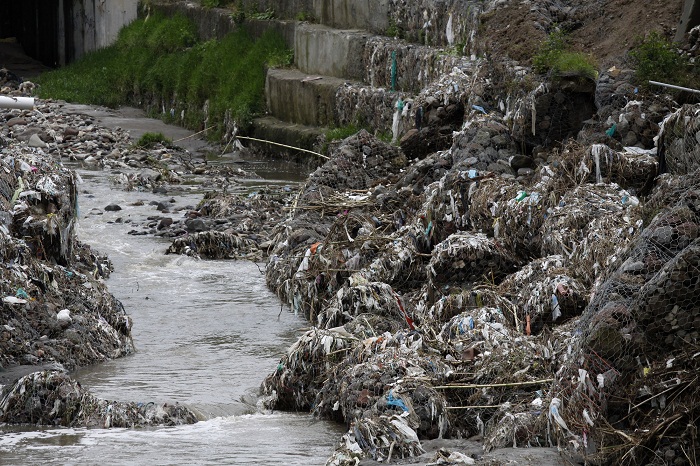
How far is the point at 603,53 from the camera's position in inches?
384

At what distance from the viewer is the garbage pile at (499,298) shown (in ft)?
13.9

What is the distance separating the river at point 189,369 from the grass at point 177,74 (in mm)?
6704

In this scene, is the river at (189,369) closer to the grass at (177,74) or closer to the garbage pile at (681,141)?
the garbage pile at (681,141)

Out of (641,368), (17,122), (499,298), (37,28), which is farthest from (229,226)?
(37,28)

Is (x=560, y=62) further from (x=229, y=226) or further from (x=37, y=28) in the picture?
(x=37, y=28)

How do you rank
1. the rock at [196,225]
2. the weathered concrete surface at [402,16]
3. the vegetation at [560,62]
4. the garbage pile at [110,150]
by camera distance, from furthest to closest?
the garbage pile at [110,150], the weathered concrete surface at [402,16], the rock at [196,225], the vegetation at [560,62]

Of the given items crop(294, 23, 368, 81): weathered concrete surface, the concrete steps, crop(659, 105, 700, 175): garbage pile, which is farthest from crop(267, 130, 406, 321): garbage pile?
the concrete steps

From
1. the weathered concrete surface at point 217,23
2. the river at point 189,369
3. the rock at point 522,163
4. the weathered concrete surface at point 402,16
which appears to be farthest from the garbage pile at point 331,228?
the weathered concrete surface at point 217,23

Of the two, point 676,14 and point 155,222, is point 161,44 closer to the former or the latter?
point 155,222

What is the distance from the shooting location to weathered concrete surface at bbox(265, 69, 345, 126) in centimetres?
1585

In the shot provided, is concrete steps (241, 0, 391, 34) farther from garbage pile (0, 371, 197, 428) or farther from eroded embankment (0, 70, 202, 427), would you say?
garbage pile (0, 371, 197, 428)

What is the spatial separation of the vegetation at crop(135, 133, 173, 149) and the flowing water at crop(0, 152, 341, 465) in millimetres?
5196

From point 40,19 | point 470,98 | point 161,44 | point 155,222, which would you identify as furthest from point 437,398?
point 40,19

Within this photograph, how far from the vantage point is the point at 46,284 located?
707 cm
